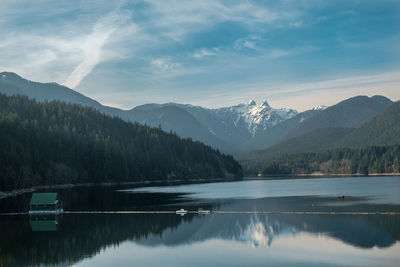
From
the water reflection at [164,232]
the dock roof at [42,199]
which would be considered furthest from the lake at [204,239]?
the dock roof at [42,199]

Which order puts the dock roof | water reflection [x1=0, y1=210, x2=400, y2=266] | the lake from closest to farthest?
1. the lake
2. water reflection [x1=0, y1=210, x2=400, y2=266]
3. the dock roof

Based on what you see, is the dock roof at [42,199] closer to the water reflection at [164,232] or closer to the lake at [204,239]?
the lake at [204,239]

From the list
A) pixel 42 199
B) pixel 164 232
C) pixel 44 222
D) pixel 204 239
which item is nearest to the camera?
pixel 204 239

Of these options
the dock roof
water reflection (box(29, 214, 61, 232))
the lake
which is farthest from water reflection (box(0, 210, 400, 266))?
the dock roof

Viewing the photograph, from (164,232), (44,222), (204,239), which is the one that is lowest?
(204,239)

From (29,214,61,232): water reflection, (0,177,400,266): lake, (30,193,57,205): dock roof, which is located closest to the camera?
(0,177,400,266): lake

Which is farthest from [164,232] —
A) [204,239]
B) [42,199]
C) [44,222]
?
[42,199]

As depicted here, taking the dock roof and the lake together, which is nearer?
the lake

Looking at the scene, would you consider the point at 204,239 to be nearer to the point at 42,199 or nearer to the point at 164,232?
the point at 164,232

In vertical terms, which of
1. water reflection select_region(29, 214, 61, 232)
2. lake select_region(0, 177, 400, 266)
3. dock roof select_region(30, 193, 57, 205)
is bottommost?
lake select_region(0, 177, 400, 266)

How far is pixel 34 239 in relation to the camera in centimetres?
7081

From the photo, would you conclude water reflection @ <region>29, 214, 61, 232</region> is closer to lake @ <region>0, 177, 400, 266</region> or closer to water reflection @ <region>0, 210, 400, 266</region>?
lake @ <region>0, 177, 400, 266</region>

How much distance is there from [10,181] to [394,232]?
406 ft

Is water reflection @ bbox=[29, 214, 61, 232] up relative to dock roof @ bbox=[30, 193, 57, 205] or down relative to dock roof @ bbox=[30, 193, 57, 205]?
down
